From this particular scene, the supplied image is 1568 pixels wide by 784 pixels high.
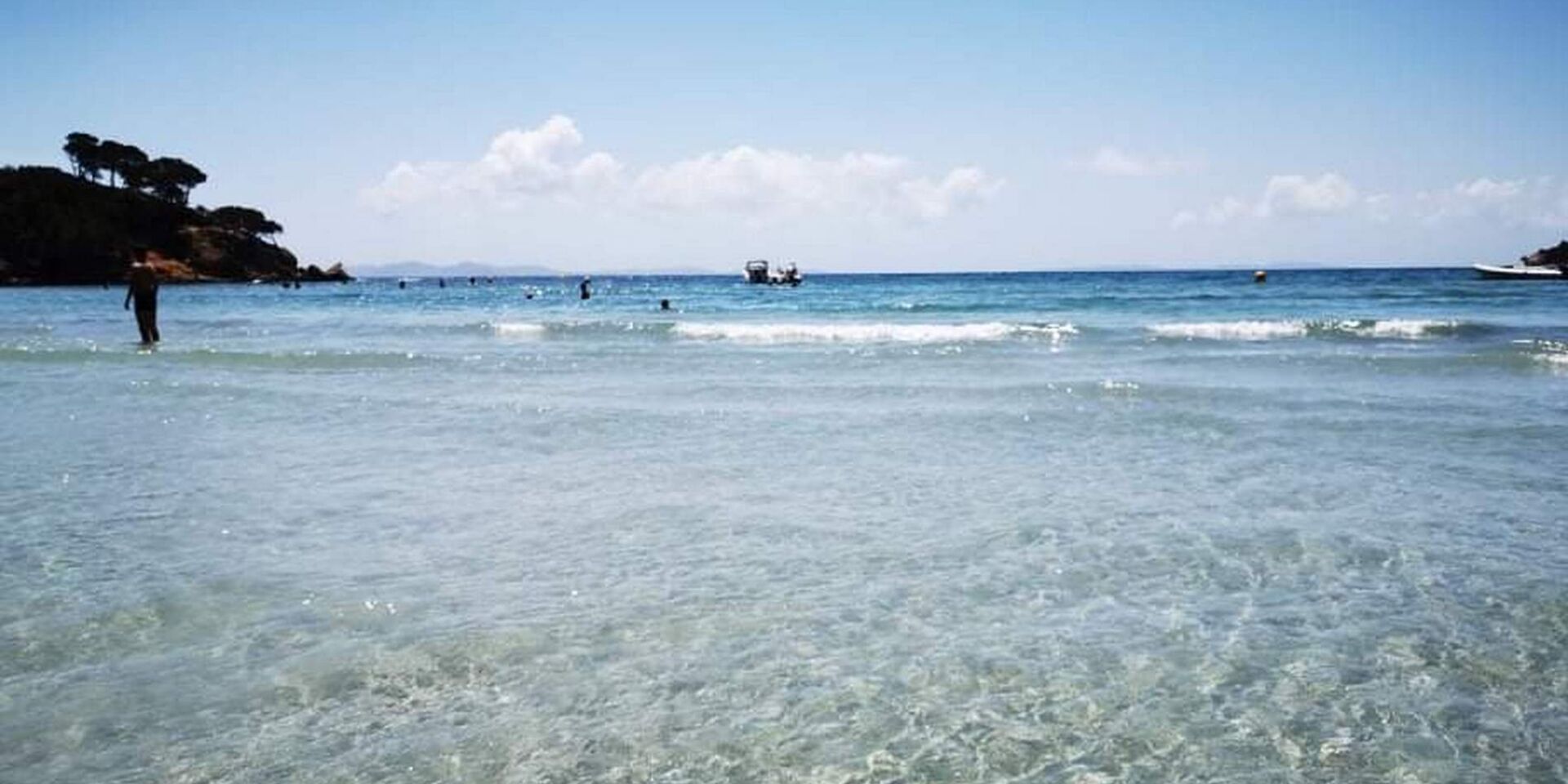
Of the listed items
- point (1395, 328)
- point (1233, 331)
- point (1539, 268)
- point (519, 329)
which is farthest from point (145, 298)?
point (1539, 268)

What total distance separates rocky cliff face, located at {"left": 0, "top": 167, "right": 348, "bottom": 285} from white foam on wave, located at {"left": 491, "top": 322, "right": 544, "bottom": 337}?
258 ft

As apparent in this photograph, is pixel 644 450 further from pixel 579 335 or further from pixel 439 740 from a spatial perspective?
pixel 579 335

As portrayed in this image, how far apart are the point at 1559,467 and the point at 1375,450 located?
1496 mm

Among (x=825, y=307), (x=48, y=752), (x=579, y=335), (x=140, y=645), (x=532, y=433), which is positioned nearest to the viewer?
(x=48, y=752)

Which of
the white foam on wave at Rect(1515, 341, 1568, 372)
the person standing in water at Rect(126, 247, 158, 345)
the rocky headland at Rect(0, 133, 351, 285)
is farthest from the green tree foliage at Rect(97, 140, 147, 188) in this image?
the white foam on wave at Rect(1515, 341, 1568, 372)

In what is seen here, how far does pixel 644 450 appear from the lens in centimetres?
1083

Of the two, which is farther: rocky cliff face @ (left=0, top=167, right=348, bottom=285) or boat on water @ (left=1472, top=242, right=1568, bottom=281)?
rocky cliff face @ (left=0, top=167, right=348, bottom=285)

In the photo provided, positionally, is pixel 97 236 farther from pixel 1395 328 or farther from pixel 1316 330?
pixel 1395 328

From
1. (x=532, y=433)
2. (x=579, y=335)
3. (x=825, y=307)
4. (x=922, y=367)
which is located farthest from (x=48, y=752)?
(x=825, y=307)

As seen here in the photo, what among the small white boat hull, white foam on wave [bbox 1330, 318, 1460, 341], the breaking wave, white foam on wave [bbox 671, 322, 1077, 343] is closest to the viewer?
white foam on wave [bbox 1330, 318, 1460, 341]

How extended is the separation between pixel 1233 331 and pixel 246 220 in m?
132

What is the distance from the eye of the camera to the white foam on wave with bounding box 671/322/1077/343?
100ft

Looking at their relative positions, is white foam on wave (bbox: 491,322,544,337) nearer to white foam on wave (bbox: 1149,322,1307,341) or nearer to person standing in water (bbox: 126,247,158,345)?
person standing in water (bbox: 126,247,158,345)

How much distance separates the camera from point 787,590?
576 cm
